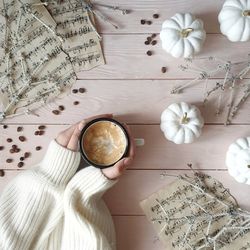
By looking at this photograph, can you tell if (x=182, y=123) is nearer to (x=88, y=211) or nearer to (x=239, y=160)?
(x=239, y=160)

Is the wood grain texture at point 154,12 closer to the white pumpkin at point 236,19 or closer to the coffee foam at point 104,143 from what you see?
the white pumpkin at point 236,19

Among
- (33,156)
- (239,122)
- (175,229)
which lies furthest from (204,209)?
(33,156)

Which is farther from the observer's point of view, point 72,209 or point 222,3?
point 222,3

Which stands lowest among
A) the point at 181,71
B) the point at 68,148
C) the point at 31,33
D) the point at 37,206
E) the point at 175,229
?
the point at 175,229

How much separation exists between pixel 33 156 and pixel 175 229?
409mm

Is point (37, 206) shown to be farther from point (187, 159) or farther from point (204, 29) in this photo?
point (204, 29)

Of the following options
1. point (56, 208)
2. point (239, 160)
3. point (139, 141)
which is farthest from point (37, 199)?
point (239, 160)

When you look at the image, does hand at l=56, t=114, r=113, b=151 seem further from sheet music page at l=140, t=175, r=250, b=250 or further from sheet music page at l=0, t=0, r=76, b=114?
sheet music page at l=140, t=175, r=250, b=250

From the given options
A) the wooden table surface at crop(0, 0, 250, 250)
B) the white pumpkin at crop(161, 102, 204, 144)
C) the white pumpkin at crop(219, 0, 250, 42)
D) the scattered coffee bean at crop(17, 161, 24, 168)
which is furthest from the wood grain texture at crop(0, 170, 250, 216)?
the white pumpkin at crop(219, 0, 250, 42)

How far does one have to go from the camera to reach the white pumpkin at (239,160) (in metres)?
1.09

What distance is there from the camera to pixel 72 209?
107 centimetres

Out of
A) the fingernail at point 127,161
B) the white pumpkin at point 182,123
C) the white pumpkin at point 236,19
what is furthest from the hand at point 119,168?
the white pumpkin at point 236,19

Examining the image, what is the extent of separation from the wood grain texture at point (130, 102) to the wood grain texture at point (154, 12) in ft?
0.45

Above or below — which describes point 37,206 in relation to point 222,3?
below
